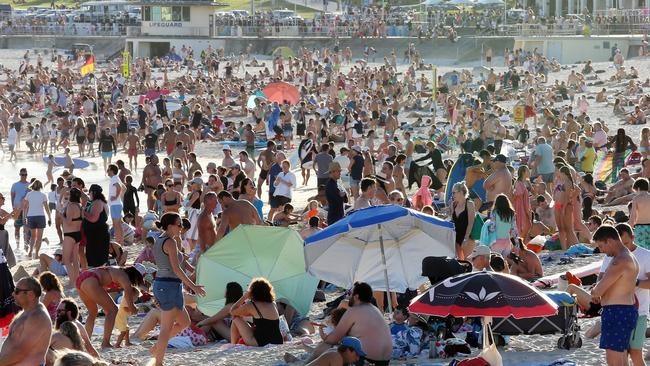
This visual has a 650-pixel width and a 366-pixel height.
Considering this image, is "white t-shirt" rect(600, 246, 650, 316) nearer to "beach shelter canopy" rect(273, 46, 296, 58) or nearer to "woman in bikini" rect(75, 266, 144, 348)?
Result: "woman in bikini" rect(75, 266, 144, 348)

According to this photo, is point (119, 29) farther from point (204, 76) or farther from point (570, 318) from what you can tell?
point (570, 318)

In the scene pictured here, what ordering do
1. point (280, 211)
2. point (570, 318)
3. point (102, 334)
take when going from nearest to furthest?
point (570, 318)
point (102, 334)
point (280, 211)

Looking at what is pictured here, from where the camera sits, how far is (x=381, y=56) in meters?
50.5

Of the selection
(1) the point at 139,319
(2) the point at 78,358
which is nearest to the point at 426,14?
(1) the point at 139,319

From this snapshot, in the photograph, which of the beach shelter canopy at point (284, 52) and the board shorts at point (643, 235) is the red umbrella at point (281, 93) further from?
the board shorts at point (643, 235)

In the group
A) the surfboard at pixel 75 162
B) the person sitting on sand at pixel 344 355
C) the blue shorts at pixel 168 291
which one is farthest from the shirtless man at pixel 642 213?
the surfboard at pixel 75 162

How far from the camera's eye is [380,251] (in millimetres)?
10383

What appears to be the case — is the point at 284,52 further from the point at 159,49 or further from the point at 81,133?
the point at 81,133

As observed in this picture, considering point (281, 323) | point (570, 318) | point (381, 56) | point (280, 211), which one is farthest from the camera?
point (381, 56)

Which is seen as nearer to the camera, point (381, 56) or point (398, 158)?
point (398, 158)

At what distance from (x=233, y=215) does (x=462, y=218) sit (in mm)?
2239

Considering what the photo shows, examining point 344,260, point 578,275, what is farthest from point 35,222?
point 578,275

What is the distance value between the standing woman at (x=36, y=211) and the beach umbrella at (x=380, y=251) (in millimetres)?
6694

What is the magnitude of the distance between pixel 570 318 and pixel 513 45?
1581 inches
